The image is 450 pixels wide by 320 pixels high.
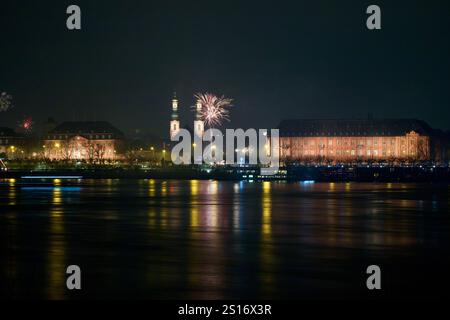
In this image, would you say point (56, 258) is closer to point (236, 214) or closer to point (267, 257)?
point (267, 257)

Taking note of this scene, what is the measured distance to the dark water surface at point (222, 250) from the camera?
1591 cm

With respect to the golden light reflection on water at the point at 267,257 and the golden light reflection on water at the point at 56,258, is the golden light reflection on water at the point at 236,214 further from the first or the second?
the golden light reflection on water at the point at 56,258

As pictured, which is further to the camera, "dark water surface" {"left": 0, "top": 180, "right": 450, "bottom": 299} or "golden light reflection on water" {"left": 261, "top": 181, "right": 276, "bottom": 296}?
"golden light reflection on water" {"left": 261, "top": 181, "right": 276, "bottom": 296}

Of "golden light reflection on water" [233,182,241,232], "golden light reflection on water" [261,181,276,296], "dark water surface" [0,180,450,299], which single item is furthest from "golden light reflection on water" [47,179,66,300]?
"golden light reflection on water" [233,182,241,232]

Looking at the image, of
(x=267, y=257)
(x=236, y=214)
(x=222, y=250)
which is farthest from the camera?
(x=236, y=214)

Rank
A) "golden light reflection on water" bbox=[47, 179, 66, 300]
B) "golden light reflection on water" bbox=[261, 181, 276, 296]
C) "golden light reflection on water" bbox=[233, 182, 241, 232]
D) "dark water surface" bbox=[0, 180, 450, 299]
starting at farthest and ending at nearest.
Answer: "golden light reflection on water" bbox=[233, 182, 241, 232], "golden light reflection on water" bbox=[261, 181, 276, 296], "dark water surface" bbox=[0, 180, 450, 299], "golden light reflection on water" bbox=[47, 179, 66, 300]

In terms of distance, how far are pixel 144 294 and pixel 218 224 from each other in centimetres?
1339

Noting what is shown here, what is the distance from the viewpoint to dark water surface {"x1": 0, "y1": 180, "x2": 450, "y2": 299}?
15914 millimetres

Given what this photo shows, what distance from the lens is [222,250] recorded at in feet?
69.8

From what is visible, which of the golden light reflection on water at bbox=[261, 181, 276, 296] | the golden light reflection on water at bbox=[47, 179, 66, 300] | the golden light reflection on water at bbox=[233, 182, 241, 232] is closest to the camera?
the golden light reflection on water at bbox=[47, 179, 66, 300]

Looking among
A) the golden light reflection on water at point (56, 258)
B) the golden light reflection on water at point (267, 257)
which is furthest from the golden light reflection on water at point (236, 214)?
the golden light reflection on water at point (56, 258)

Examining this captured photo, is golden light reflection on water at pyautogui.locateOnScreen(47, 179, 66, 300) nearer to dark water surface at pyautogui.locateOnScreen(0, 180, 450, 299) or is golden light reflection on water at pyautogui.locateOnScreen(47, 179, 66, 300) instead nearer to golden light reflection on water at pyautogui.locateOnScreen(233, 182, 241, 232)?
dark water surface at pyautogui.locateOnScreen(0, 180, 450, 299)

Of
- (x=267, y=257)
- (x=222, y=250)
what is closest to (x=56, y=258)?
(x=222, y=250)
